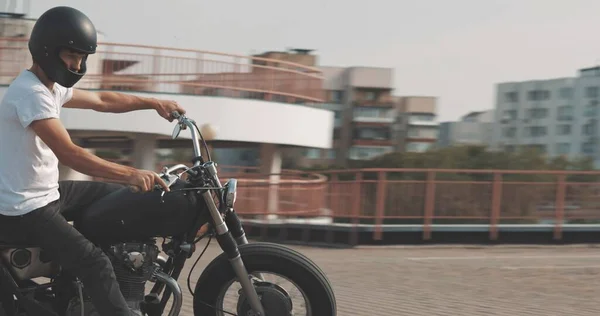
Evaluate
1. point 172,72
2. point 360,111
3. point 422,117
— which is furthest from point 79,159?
point 422,117

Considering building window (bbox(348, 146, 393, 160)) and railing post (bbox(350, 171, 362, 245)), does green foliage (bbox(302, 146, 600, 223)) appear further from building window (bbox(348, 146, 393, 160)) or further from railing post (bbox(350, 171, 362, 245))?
building window (bbox(348, 146, 393, 160))

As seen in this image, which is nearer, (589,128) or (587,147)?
(587,147)

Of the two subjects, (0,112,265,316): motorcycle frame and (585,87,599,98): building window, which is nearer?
(0,112,265,316): motorcycle frame

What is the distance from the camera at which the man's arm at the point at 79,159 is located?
405 cm

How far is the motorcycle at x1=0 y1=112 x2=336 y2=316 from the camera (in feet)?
14.2

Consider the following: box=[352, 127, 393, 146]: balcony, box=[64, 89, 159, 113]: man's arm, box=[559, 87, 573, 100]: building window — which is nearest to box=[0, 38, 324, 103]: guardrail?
box=[64, 89, 159, 113]: man's arm

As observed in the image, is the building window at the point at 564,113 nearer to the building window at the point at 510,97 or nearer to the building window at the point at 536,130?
the building window at the point at 536,130

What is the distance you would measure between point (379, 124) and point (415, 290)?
115 meters

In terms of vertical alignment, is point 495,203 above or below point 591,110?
below

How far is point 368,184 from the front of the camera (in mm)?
16125

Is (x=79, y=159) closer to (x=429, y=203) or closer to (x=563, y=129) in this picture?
(x=429, y=203)

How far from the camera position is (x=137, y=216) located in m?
4.30

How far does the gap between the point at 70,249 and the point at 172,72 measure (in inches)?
737

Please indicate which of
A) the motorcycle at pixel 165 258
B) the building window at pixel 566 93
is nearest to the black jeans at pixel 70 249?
the motorcycle at pixel 165 258
